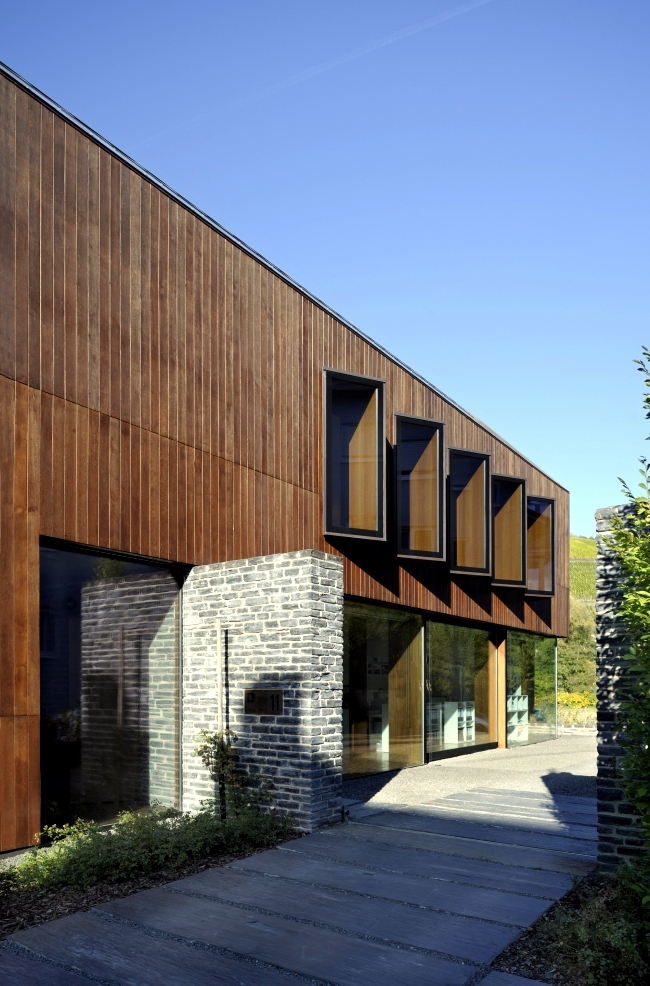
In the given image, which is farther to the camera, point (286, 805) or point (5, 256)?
point (286, 805)

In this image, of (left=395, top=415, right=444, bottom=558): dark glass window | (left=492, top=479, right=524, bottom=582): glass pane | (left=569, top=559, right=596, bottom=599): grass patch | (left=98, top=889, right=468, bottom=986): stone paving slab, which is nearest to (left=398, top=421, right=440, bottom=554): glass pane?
(left=395, top=415, right=444, bottom=558): dark glass window

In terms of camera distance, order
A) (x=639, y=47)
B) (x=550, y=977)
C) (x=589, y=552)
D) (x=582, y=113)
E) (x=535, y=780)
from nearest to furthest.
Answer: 1. (x=550, y=977)
2. (x=639, y=47)
3. (x=582, y=113)
4. (x=535, y=780)
5. (x=589, y=552)

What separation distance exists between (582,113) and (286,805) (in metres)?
8.70

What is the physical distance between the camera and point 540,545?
1988 cm

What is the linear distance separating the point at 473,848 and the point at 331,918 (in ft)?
8.70

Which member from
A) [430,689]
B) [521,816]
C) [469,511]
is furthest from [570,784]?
[469,511]

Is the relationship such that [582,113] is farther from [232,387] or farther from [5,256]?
[5,256]

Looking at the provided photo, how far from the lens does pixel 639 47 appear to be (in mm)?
9711

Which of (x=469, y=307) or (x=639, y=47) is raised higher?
(x=639, y=47)

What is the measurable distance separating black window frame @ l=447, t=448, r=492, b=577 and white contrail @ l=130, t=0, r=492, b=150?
6.77 metres

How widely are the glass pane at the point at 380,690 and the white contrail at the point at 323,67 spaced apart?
27.1 feet

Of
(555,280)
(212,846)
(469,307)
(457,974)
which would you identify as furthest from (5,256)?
(469,307)

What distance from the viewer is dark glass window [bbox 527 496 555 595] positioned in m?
19.6

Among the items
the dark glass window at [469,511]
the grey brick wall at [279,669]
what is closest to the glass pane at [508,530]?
the dark glass window at [469,511]
